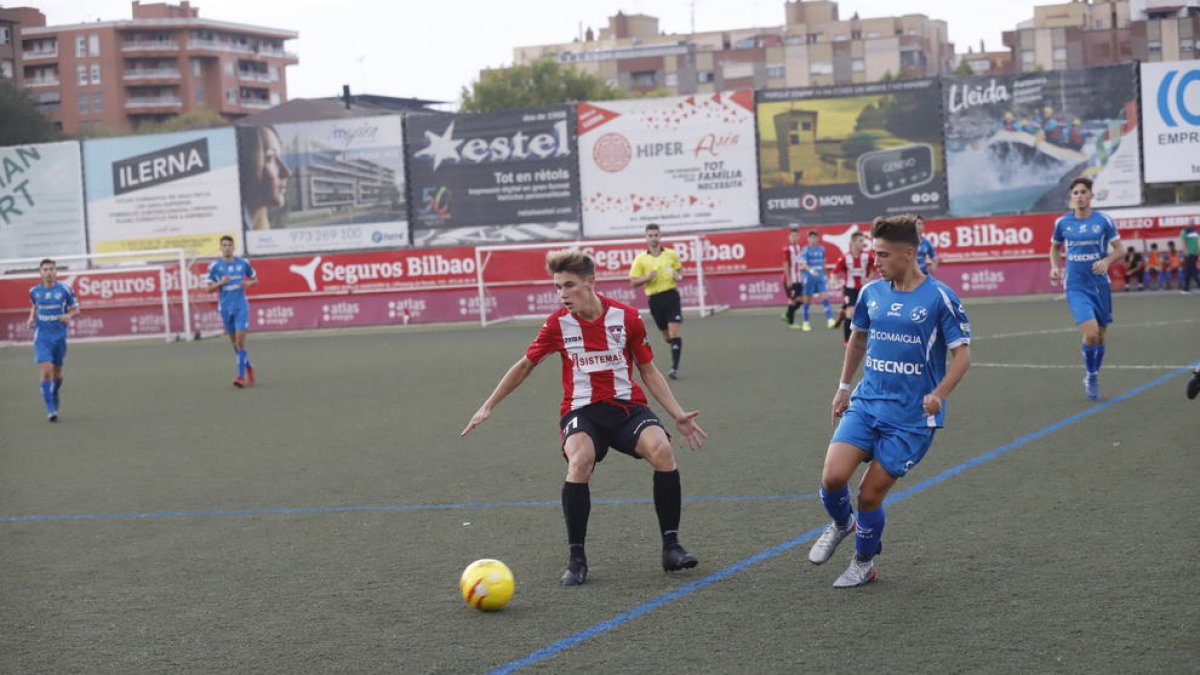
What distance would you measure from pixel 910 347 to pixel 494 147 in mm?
32558

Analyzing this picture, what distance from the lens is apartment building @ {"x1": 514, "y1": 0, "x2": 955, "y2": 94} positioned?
157 metres

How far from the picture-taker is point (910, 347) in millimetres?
6957

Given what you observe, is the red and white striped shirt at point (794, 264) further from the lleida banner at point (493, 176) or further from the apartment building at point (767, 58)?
the apartment building at point (767, 58)

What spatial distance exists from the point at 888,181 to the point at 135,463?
85.8 ft

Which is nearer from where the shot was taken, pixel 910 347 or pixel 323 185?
pixel 910 347

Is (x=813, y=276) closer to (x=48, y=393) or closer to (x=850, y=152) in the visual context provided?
(x=850, y=152)

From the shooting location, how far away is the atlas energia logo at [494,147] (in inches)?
1510

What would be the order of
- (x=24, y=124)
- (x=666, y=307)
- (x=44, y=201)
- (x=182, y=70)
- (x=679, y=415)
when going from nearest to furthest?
(x=679, y=415), (x=666, y=307), (x=24, y=124), (x=44, y=201), (x=182, y=70)

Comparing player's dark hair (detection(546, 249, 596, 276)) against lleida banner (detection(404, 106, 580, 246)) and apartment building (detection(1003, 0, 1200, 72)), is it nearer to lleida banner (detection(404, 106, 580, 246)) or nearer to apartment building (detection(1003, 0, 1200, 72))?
lleida banner (detection(404, 106, 580, 246))

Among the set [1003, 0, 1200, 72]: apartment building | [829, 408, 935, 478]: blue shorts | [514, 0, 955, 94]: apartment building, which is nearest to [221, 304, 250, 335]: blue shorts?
[829, 408, 935, 478]: blue shorts

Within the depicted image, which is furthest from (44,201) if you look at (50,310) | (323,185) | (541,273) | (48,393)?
(48,393)

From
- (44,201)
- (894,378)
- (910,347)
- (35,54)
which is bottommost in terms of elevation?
(894,378)

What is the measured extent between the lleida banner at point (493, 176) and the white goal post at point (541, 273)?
4220 millimetres

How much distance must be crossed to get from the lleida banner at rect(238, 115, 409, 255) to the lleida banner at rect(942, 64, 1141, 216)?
1452 cm
